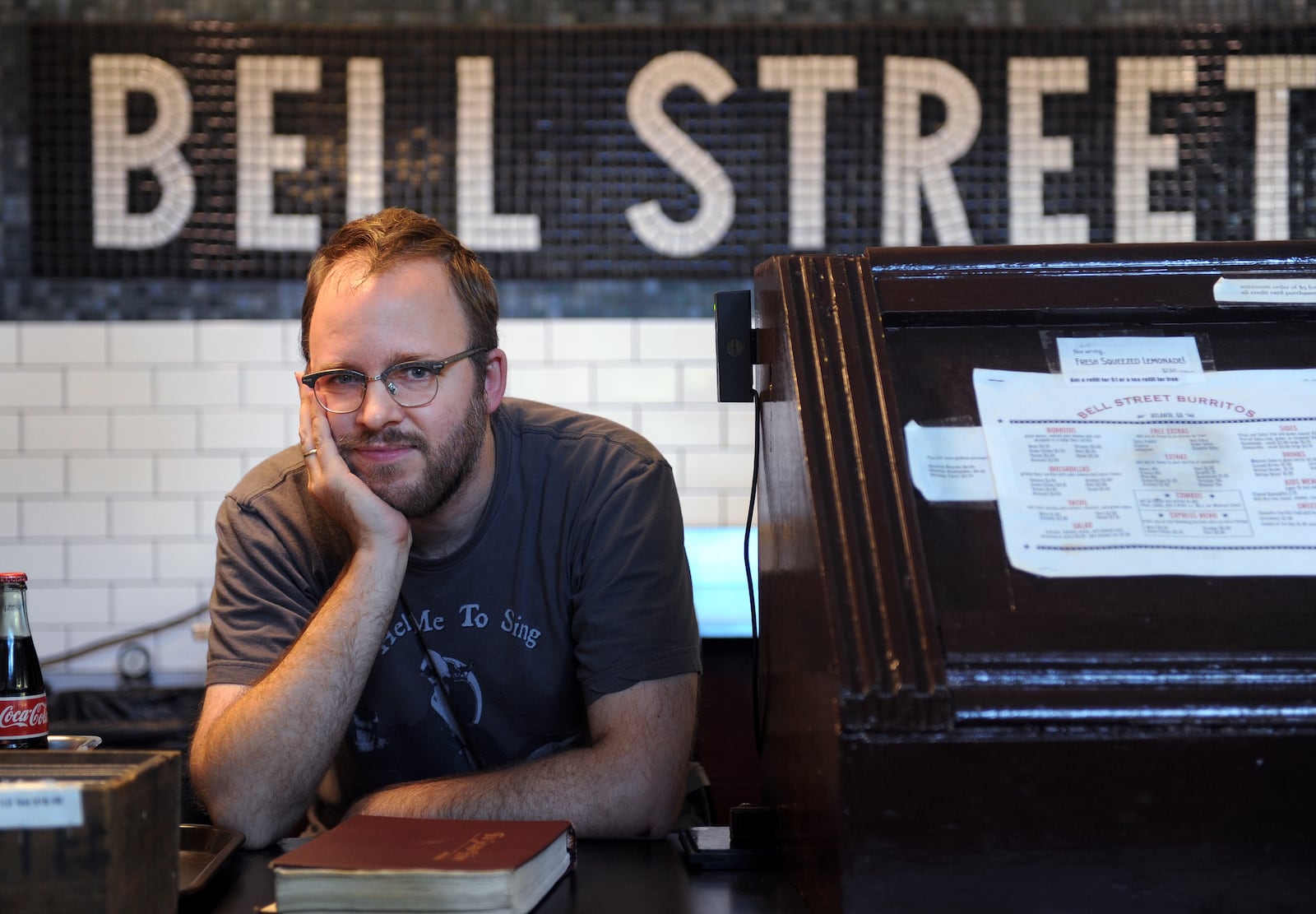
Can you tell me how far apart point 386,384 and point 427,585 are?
0.89 ft

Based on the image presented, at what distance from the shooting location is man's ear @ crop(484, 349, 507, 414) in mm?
1578

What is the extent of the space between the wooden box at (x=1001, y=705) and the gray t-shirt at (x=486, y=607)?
0.61m

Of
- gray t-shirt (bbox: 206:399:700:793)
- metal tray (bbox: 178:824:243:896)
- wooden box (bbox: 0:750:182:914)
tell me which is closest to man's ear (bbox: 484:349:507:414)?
gray t-shirt (bbox: 206:399:700:793)

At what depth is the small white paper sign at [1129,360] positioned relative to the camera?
91 centimetres

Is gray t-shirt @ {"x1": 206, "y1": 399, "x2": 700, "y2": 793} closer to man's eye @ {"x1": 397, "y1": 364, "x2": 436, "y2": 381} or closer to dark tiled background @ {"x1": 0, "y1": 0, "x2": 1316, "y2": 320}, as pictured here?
man's eye @ {"x1": 397, "y1": 364, "x2": 436, "y2": 381}

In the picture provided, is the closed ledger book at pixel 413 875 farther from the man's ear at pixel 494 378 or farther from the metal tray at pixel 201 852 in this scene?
the man's ear at pixel 494 378

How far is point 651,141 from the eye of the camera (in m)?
3.29

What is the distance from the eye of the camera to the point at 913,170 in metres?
3.30

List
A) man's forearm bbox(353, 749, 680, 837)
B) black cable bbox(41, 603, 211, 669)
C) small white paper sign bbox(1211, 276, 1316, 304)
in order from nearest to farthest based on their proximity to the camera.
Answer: small white paper sign bbox(1211, 276, 1316, 304), man's forearm bbox(353, 749, 680, 837), black cable bbox(41, 603, 211, 669)

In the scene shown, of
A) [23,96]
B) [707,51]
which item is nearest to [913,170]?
[707,51]

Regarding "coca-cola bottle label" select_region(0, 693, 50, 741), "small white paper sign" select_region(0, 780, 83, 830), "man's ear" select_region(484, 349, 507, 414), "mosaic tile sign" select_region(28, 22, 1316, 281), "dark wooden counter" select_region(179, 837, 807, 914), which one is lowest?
A: "dark wooden counter" select_region(179, 837, 807, 914)

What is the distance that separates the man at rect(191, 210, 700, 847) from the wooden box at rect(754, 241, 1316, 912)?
0.58 m

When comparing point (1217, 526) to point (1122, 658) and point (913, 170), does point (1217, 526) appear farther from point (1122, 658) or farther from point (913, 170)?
point (913, 170)

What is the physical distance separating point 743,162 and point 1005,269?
2442 millimetres
